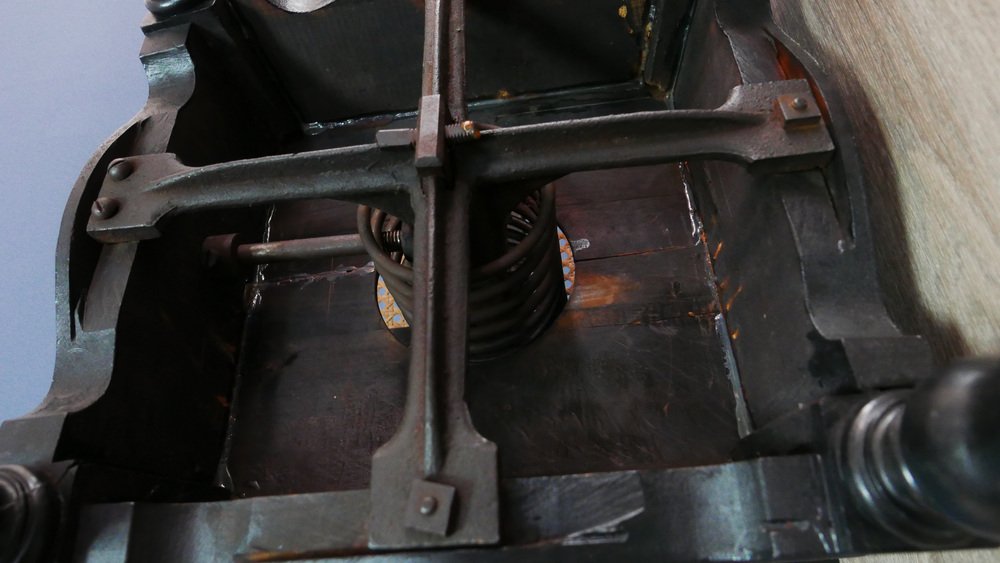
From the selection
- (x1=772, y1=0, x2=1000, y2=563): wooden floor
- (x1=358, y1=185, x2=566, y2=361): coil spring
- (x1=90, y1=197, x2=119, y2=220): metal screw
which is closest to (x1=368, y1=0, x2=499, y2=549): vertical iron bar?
(x1=358, y1=185, x2=566, y2=361): coil spring

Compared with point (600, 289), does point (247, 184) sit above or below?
above

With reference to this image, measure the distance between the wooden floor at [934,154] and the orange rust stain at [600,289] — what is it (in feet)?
1.50

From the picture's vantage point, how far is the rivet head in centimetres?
115

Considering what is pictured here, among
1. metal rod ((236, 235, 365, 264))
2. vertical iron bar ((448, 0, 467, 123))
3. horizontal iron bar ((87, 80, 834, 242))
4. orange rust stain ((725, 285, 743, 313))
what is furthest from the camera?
metal rod ((236, 235, 365, 264))

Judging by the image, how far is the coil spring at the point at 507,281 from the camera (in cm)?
116

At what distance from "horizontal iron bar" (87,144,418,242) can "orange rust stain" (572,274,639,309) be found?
1.53 feet

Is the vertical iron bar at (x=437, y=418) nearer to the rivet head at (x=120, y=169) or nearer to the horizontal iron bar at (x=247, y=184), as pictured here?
the horizontal iron bar at (x=247, y=184)

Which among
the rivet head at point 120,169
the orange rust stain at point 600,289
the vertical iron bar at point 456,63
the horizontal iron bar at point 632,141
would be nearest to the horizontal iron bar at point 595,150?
the horizontal iron bar at point 632,141

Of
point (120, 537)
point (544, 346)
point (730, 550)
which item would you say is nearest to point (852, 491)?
point (730, 550)

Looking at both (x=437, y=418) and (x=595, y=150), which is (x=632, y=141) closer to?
(x=595, y=150)

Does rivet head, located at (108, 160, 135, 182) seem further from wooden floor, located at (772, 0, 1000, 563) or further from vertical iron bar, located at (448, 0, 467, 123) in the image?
wooden floor, located at (772, 0, 1000, 563)

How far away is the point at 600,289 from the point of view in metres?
1.40

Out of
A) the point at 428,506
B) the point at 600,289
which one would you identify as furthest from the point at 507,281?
the point at 428,506

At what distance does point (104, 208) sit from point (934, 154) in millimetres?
1238
